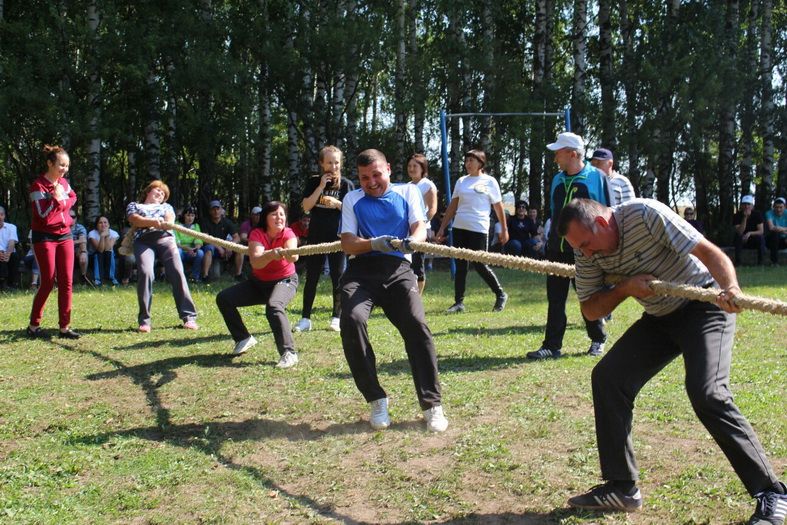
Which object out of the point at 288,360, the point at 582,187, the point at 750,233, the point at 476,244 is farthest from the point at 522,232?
the point at 288,360

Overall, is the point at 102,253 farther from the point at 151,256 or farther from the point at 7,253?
the point at 151,256

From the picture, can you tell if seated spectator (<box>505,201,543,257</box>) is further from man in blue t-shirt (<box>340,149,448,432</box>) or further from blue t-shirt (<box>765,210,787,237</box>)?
man in blue t-shirt (<box>340,149,448,432</box>)

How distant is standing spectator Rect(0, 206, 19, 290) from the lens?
13930 millimetres

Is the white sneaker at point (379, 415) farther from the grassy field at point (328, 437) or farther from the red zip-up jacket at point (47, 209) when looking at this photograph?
the red zip-up jacket at point (47, 209)

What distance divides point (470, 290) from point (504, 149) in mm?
11543

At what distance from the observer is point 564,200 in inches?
280

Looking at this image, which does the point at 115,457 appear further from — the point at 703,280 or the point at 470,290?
the point at 470,290

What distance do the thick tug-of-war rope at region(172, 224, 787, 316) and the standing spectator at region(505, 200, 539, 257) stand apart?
1115cm

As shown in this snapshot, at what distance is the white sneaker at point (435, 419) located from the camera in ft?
17.4

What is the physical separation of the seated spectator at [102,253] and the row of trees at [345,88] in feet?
7.90

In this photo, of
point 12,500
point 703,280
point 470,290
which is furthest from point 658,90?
point 12,500

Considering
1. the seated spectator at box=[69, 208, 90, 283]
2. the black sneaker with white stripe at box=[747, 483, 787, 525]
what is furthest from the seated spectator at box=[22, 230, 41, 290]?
the black sneaker with white stripe at box=[747, 483, 787, 525]

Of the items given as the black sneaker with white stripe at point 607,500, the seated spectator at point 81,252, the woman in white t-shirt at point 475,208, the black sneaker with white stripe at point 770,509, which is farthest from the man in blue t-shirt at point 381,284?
the seated spectator at point 81,252

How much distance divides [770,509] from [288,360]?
4.37 m
